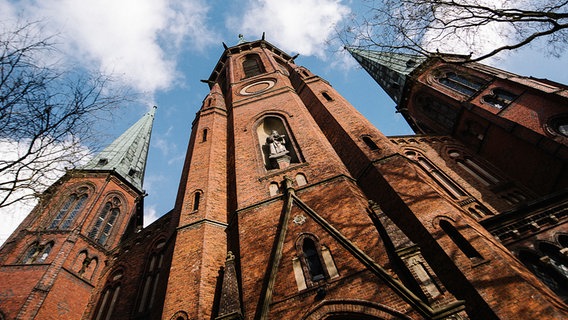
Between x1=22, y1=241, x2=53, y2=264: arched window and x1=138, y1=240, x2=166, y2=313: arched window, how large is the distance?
4.03 meters

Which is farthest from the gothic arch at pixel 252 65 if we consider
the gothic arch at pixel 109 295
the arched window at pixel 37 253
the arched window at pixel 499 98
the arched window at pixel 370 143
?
the arched window at pixel 37 253

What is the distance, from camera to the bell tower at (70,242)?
1122 centimetres

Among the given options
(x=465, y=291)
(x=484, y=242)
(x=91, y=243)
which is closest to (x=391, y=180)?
(x=484, y=242)

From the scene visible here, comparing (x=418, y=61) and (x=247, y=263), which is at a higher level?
(x=418, y=61)

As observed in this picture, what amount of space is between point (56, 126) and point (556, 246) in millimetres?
10579

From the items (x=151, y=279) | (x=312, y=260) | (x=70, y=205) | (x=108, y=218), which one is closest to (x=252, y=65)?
(x=108, y=218)

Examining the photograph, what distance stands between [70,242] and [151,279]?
14.7ft

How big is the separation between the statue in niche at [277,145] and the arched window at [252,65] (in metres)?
9.69

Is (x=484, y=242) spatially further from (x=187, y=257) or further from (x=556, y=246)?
(x=187, y=257)

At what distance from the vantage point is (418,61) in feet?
76.7

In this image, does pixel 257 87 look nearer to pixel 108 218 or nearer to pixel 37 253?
pixel 108 218

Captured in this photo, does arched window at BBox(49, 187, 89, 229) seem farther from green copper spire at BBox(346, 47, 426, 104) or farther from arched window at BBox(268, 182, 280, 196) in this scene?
green copper spire at BBox(346, 47, 426, 104)

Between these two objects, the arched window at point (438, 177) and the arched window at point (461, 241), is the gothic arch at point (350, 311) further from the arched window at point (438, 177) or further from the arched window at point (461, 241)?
the arched window at point (438, 177)

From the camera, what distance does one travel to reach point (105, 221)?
16.1 meters
